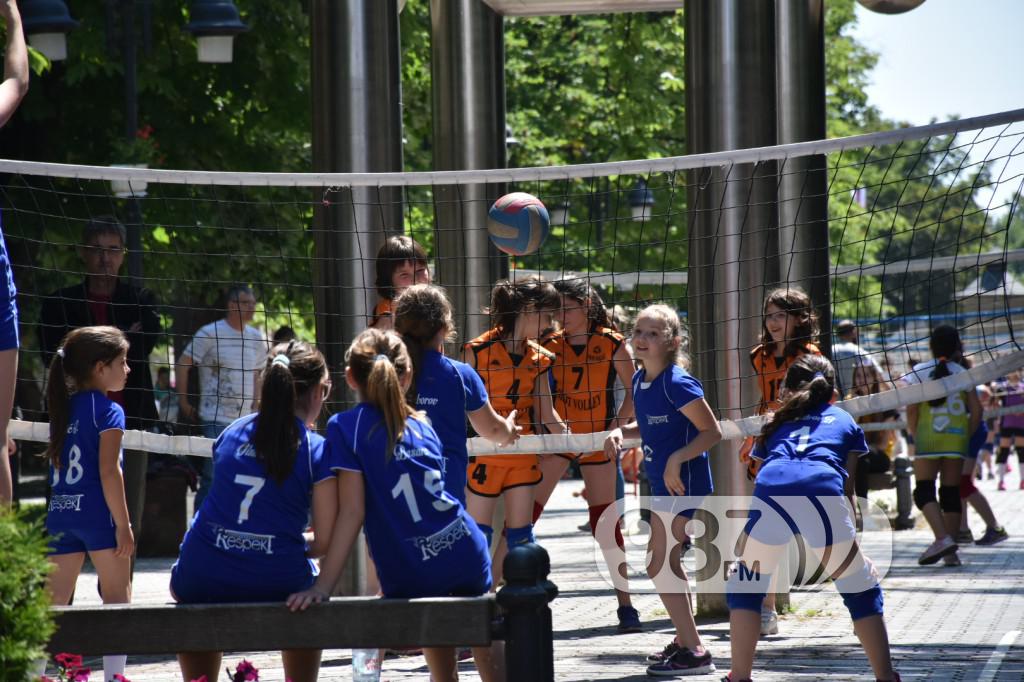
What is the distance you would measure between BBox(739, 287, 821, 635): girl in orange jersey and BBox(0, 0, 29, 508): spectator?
368 cm

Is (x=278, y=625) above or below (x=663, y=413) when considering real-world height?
below

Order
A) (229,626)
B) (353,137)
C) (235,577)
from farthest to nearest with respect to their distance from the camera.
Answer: (353,137) → (235,577) → (229,626)

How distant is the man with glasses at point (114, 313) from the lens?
7.58m

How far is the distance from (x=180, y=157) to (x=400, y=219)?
9.30m

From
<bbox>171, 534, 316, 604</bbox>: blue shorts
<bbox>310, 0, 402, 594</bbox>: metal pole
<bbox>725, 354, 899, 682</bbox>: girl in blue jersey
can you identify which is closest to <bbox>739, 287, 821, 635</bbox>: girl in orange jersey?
<bbox>725, 354, 899, 682</bbox>: girl in blue jersey

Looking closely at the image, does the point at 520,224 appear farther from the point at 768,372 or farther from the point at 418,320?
the point at 418,320

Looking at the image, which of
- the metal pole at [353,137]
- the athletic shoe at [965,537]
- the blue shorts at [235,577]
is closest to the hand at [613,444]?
the metal pole at [353,137]

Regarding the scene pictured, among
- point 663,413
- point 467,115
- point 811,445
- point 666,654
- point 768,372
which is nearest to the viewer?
point 811,445

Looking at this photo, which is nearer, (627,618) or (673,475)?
(673,475)

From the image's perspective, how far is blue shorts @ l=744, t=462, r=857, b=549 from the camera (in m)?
6.03

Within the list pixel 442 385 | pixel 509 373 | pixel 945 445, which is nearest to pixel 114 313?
pixel 509 373

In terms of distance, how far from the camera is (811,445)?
6.18m

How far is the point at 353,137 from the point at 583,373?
80.3 inches

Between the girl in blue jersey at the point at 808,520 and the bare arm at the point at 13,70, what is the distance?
3370mm
